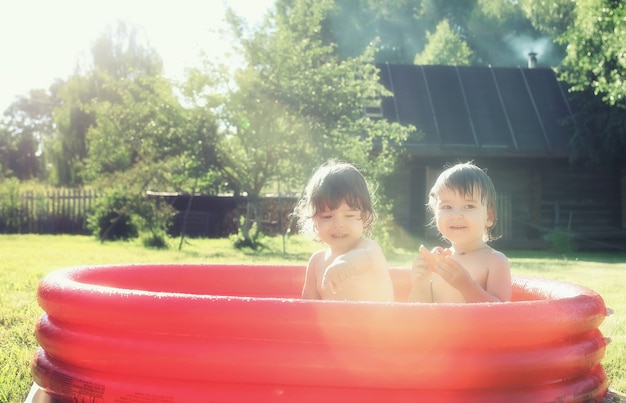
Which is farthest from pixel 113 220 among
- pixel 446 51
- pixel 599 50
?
pixel 446 51

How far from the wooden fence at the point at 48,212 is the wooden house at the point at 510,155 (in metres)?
8.81

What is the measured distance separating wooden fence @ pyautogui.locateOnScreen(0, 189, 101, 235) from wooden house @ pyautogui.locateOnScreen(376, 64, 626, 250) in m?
8.81

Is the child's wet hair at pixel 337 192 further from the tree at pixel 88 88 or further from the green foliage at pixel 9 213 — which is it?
the tree at pixel 88 88

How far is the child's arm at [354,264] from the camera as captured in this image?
238 cm

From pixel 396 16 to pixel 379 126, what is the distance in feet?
85.9

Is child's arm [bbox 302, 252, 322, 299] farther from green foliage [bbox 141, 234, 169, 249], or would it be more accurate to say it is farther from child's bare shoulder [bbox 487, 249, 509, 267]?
green foliage [bbox 141, 234, 169, 249]

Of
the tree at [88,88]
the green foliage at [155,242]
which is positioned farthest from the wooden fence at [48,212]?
the tree at [88,88]

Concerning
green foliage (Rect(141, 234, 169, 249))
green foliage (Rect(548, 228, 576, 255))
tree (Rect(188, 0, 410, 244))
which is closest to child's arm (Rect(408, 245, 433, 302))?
tree (Rect(188, 0, 410, 244))

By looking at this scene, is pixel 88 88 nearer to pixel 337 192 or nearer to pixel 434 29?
pixel 434 29

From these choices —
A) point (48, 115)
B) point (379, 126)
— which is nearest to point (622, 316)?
point (379, 126)

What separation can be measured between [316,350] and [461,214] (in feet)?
3.81

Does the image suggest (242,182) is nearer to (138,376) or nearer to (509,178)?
(509,178)

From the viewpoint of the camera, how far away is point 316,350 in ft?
6.32

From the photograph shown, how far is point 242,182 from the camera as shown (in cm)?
1451
